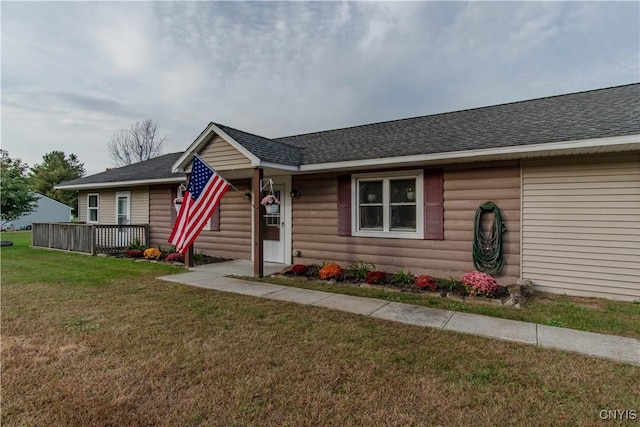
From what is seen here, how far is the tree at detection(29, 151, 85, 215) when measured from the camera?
121 ft

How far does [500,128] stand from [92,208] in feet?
49.6

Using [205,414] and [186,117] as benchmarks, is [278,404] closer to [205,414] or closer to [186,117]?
[205,414]

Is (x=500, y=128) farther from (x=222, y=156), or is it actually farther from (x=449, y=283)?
(x=222, y=156)

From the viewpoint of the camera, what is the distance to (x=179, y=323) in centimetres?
402

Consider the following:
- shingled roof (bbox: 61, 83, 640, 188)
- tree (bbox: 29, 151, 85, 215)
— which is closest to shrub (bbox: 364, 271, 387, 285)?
shingled roof (bbox: 61, 83, 640, 188)

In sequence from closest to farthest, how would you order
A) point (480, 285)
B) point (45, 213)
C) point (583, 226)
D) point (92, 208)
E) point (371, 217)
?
point (480, 285) < point (583, 226) < point (371, 217) < point (92, 208) < point (45, 213)

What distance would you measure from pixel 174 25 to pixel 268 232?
20.8ft

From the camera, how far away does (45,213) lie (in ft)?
107

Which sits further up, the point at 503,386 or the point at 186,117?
the point at 186,117

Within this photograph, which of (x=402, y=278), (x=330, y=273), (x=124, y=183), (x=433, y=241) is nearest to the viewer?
(x=402, y=278)

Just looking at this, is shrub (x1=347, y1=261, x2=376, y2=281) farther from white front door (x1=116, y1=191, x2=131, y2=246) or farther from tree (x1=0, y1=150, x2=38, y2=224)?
tree (x1=0, y1=150, x2=38, y2=224)

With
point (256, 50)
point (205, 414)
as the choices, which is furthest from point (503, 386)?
point (256, 50)

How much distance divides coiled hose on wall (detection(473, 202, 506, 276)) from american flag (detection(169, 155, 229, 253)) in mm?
4950

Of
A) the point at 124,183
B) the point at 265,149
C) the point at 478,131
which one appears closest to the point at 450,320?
the point at 478,131
